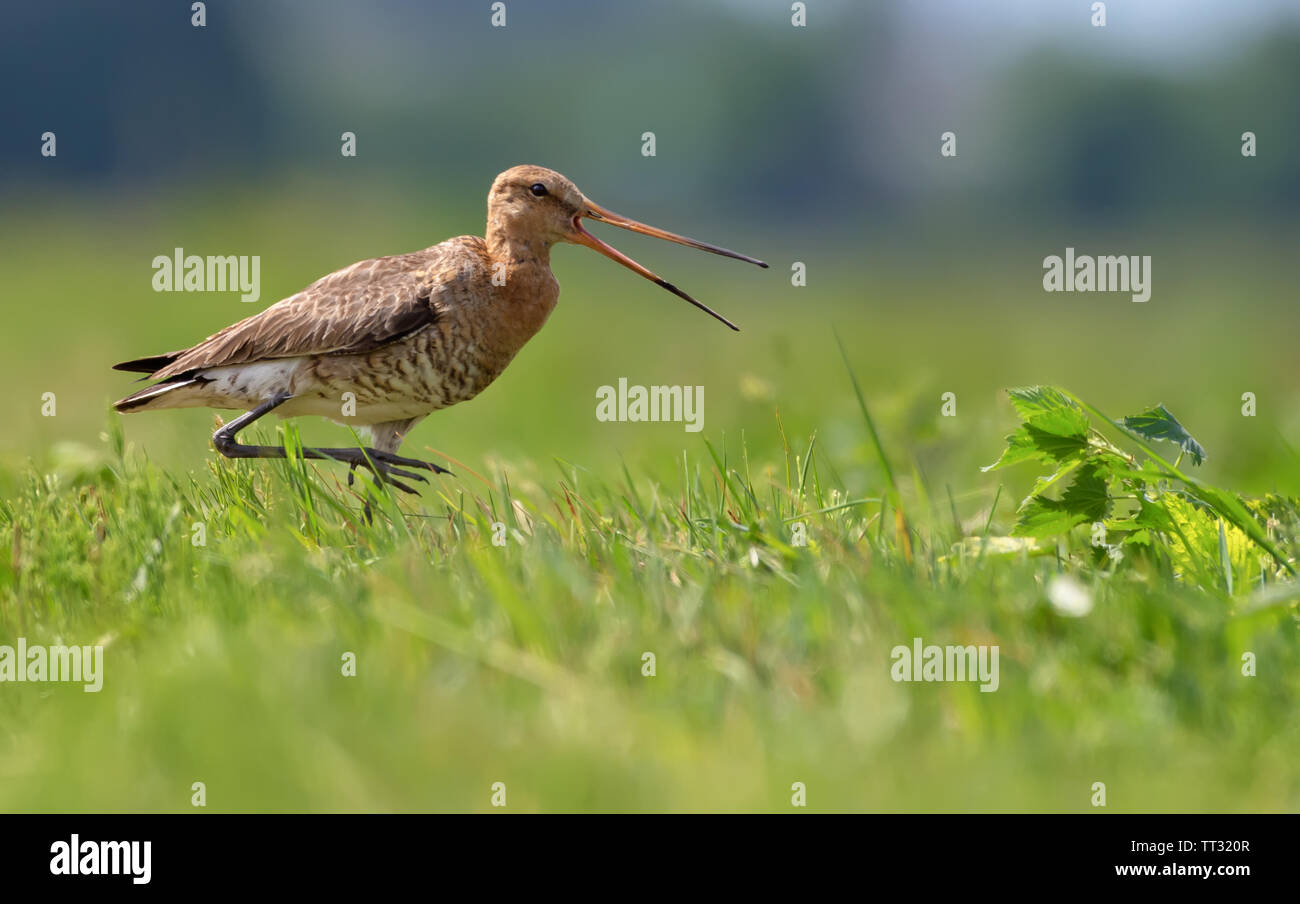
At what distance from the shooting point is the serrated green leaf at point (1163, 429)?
14.1 ft

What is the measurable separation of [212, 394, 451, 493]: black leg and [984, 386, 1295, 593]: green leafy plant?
87.0 inches

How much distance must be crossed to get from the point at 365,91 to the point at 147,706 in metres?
32.9

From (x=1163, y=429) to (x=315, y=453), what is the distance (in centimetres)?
320

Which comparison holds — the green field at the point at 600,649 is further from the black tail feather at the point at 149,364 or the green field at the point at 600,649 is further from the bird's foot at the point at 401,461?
the black tail feather at the point at 149,364

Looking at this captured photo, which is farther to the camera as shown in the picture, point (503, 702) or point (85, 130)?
point (85, 130)

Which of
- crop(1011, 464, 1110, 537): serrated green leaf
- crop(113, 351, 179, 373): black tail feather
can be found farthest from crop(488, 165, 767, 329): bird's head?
crop(1011, 464, 1110, 537): serrated green leaf

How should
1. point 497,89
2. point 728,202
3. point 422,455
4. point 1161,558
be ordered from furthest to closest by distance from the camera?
point 497,89 → point 728,202 → point 422,455 → point 1161,558

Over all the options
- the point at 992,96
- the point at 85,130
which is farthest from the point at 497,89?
the point at 992,96

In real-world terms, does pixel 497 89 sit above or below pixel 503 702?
above

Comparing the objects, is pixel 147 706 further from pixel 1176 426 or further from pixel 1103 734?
pixel 1176 426

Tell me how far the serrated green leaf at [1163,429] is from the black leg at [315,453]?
2.49m

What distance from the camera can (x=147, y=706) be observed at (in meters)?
3.18

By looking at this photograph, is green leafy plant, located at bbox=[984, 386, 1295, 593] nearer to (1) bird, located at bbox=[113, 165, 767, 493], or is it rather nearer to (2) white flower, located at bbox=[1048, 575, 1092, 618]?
(2) white flower, located at bbox=[1048, 575, 1092, 618]

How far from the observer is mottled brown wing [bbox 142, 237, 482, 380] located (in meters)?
5.98
